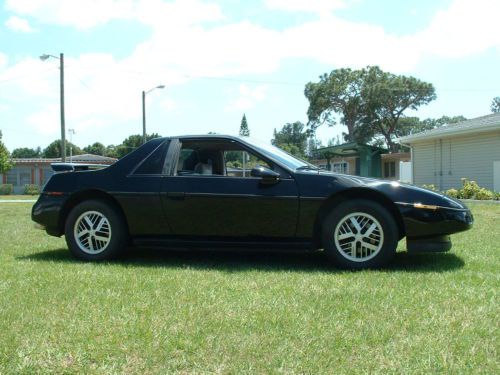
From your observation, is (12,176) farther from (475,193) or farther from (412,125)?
(412,125)

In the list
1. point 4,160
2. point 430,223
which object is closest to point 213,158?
point 430,223

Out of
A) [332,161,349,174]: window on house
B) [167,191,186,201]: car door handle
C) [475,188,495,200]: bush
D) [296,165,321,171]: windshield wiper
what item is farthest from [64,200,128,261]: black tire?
[332,161,349,174]: window on house

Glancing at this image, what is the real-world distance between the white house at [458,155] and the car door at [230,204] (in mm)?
14596

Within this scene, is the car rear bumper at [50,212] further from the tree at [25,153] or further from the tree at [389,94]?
the tree at [25,153]

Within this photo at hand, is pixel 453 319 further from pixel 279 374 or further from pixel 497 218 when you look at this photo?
pixel 497 218

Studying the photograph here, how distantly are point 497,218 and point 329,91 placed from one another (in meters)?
48.4

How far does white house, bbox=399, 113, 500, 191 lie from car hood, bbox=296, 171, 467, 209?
1394cm

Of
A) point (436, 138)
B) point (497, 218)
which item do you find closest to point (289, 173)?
point (497, 218)

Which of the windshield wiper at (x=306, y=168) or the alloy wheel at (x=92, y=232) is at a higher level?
the windshield wiper at (x=306, y=168)

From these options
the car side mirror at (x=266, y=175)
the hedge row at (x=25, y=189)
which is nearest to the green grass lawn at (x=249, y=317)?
the car side mirror at (x=266, y=175)

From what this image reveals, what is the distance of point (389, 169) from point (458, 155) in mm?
17226

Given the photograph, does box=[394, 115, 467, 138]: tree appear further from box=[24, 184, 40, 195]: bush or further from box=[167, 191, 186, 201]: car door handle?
box=[167, 191, 186, 201]: car door handle

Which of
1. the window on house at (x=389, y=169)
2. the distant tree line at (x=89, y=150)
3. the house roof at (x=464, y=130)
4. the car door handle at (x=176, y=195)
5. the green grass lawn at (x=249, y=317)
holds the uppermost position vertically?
the distant tree line at (x=89, y=150)

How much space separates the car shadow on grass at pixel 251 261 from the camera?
5129 millimetres
